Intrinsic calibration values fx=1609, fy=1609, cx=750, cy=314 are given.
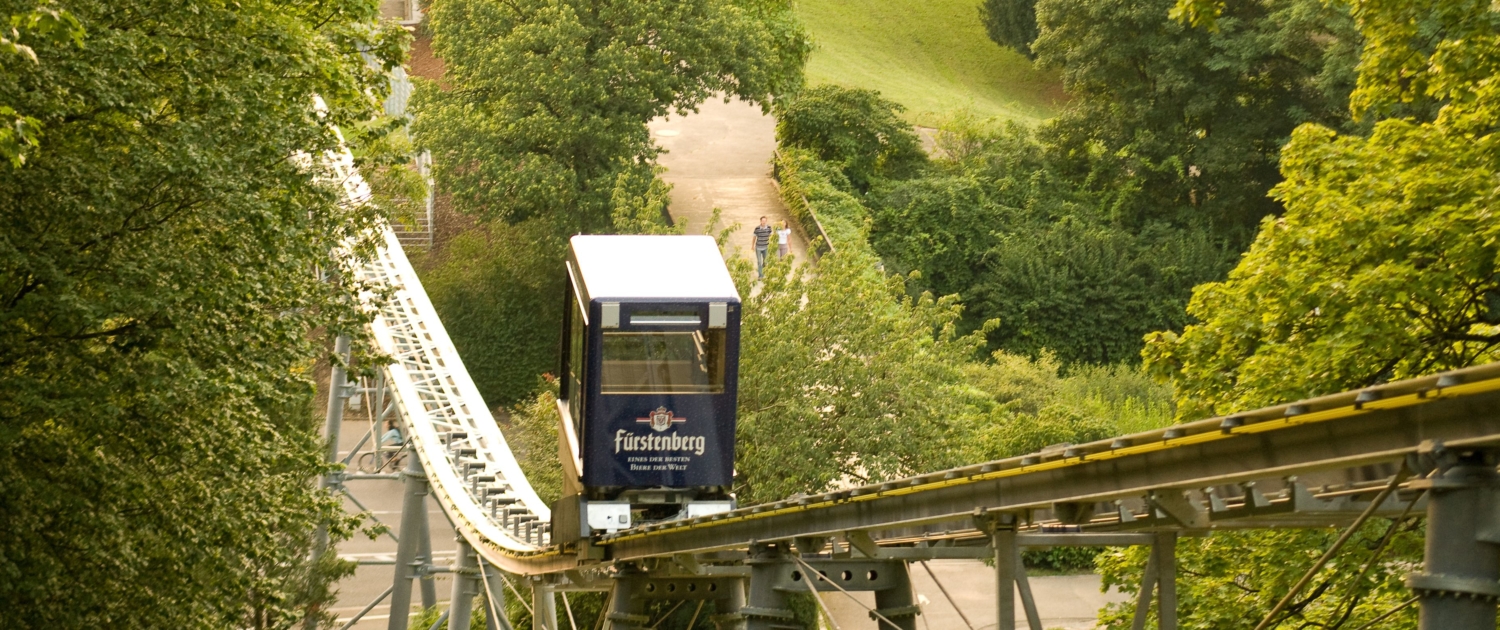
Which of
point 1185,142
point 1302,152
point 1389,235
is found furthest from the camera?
point 1185,142

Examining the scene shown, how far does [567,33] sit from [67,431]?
2675 centimetres

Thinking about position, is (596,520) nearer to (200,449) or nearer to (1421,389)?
(200,449)

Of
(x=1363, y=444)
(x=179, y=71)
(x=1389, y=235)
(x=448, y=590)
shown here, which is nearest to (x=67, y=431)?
(x=179, y=71)

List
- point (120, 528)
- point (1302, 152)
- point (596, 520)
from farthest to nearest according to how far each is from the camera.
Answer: point (1302, 152) < point (596, 520) < point (120, 528)

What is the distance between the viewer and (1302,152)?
1827 cm

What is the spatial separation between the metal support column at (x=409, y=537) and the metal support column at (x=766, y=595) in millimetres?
13033

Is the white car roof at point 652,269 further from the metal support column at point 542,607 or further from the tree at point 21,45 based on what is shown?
the metal support column at point 542,607

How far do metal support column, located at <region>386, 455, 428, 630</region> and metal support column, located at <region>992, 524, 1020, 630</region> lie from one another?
51.8 feet

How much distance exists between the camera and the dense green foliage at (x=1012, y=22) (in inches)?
2466

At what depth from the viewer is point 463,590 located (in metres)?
22.1

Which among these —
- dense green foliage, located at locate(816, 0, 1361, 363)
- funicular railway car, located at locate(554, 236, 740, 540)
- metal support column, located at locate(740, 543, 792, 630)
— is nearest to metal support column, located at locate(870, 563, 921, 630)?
metal support column, located at locate(740, 543, 792, 630)

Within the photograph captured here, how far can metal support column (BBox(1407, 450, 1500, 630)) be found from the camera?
5.49 meters

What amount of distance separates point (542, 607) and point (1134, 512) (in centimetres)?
1219

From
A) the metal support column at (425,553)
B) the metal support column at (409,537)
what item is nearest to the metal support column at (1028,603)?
the metal support column at (409,537)
